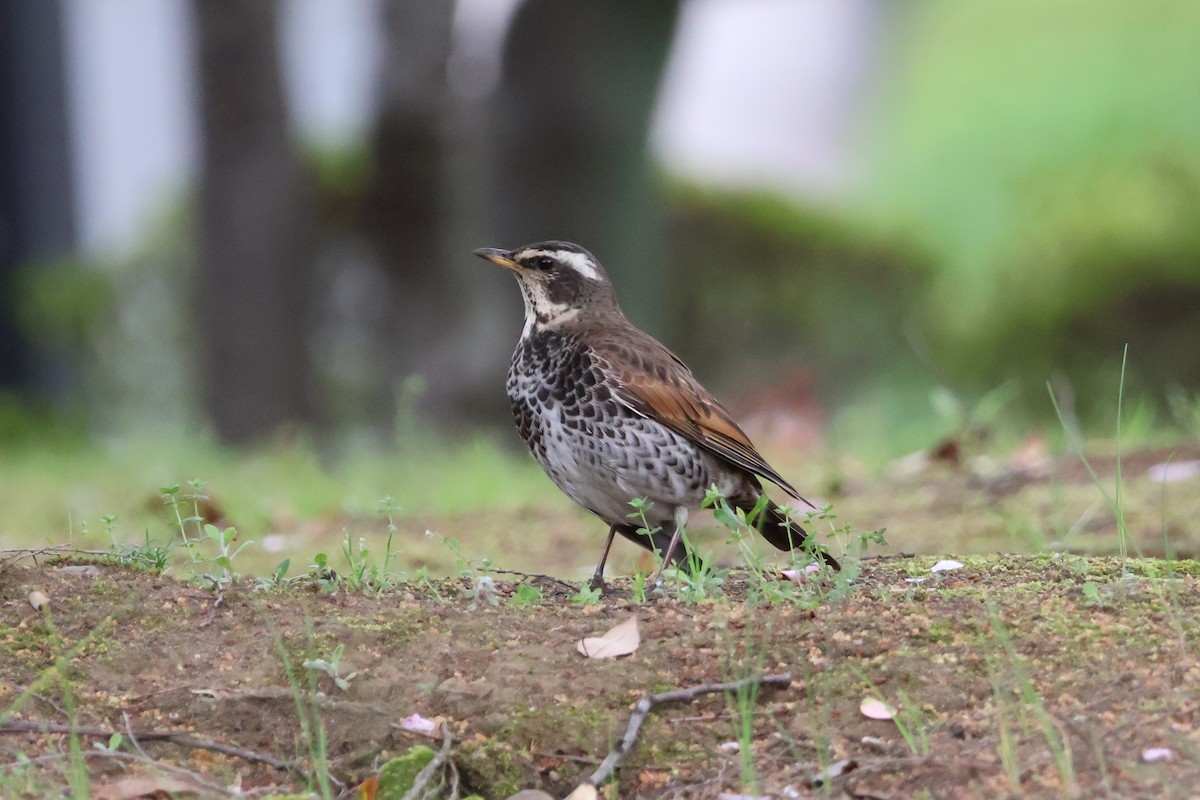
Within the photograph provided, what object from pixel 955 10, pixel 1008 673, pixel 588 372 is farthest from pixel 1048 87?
pixel 1008 673

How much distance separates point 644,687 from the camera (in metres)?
2.98

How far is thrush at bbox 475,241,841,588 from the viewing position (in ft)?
14.1

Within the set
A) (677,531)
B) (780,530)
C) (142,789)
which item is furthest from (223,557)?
(780,530)

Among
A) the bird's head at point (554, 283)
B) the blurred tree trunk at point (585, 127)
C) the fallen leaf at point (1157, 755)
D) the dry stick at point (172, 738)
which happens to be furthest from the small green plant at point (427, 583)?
the blurred tree trunk at point (585, 127)

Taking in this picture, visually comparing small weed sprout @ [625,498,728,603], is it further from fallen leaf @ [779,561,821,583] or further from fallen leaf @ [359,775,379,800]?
fallen leaf @ [359,775,379,800]

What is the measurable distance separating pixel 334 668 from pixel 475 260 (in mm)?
8307

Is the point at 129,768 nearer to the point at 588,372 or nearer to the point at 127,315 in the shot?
the point at 588,372

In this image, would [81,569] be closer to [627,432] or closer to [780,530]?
[627,432]

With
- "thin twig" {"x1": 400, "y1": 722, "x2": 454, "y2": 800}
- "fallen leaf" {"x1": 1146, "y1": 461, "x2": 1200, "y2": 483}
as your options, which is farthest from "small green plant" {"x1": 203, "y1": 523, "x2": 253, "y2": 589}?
"fallen leaf" {"x1": 1146, "y1": 461, "x2": 1200, "y2": 483}

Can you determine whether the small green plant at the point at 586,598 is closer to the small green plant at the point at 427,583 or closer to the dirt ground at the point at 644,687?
the dirt ground at the point at 644,687

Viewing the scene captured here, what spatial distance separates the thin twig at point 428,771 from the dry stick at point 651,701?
10.5 inches

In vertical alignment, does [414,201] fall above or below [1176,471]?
above

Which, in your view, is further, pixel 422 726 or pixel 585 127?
pixel 585 127

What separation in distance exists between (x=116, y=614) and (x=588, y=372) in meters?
1.58
